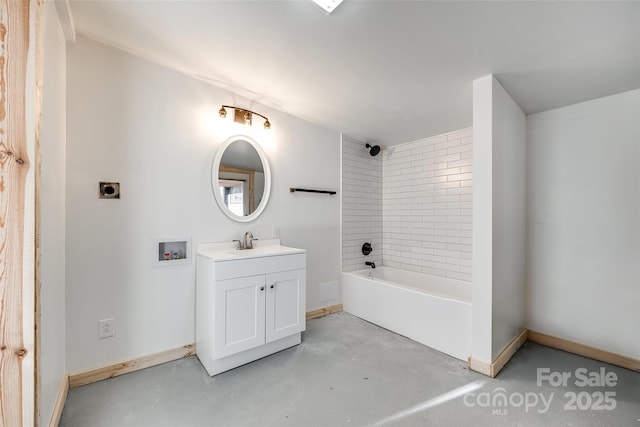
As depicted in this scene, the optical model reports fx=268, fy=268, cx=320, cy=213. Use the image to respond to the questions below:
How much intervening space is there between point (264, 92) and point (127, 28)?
3.48 ft

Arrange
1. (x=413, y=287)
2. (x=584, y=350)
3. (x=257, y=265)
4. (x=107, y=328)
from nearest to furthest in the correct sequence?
(x=107, y=328)
(x=257, y=265)
(x=584, y=350)
(x=413, y=287)

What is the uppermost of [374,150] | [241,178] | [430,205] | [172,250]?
[374,150]

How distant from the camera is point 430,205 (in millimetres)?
3412

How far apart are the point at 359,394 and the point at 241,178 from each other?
2039 millimetres

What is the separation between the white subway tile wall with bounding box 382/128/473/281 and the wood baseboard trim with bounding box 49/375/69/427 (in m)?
3.40

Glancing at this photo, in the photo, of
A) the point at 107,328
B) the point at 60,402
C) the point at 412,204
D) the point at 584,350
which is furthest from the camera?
the point at 412,204

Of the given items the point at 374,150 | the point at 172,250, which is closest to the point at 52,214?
the point at 172,250

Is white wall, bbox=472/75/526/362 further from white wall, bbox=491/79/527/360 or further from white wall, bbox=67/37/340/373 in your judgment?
white wall, bbox=67/37/340/373

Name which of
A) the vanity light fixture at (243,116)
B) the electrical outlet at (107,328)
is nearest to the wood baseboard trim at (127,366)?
the electrical outlet at (107,328)

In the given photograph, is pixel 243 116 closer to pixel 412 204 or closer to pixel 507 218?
pixel 412 204

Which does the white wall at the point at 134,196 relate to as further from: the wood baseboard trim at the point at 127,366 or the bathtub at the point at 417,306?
→ the bathtub at the point at 417,306

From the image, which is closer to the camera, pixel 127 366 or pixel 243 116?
pixel 127 366

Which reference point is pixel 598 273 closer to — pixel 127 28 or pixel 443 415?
pixel 443 415

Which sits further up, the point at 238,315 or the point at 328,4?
the point at 328,4
